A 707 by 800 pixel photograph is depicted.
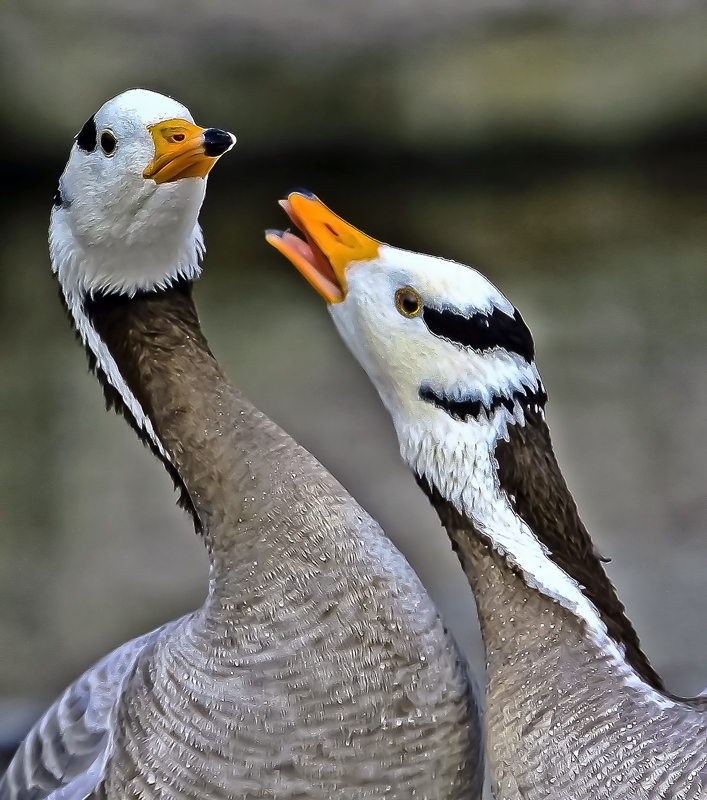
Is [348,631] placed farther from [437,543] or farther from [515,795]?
[437,543]

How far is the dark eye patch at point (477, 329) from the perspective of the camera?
684mm

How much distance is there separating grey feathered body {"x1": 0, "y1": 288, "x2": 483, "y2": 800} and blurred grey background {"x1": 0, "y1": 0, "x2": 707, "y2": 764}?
0.39m

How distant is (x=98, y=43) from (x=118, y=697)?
782 mm

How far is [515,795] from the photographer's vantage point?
2.22 ft

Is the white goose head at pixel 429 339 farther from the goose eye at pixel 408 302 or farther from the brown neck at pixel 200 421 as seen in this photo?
the brown neck at pixel 200 421

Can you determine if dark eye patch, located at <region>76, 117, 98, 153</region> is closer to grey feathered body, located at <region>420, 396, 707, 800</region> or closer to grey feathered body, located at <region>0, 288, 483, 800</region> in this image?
grey feathered body, located at <region>0, 288, 483, 800</region>

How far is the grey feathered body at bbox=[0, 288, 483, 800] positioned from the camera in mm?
741

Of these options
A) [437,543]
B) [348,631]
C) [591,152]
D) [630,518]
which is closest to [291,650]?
[348,631]

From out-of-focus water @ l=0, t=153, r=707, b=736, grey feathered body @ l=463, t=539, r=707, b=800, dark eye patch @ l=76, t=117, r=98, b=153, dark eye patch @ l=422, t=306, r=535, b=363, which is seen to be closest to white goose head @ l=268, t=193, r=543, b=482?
dark eye patch @ l=422, t=306, r=535, b=363

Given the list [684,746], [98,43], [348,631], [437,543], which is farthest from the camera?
[437,543]

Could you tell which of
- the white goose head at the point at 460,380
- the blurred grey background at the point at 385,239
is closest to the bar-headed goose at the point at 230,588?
the white goose head at the point at 460,380

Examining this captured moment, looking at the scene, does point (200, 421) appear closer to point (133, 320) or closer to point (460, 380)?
point (133, 320)

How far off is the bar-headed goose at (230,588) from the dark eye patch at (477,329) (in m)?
0.19

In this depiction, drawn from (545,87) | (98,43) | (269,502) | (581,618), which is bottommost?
(581,618)
